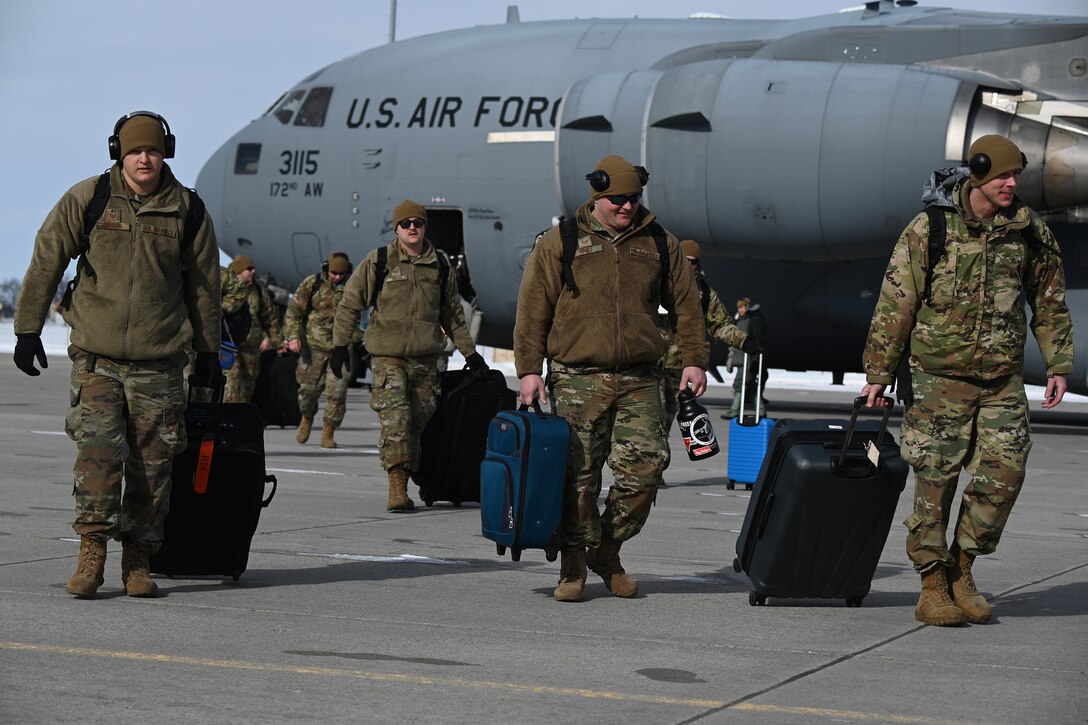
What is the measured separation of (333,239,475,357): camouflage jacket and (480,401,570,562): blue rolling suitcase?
→ 3644 millimetres

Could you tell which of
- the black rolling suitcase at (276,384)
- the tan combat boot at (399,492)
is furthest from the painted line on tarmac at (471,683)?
the black rolling suitcase at (276,384)

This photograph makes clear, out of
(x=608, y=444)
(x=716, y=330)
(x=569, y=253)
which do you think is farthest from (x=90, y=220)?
(x=716, y=330)

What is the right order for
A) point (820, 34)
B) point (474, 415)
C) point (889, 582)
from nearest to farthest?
point (889, 582) < point (474, 415) < point (820, 34)

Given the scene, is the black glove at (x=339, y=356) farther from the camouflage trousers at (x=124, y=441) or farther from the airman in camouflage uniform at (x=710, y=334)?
the camouflage trousers at (x=124, y=441)

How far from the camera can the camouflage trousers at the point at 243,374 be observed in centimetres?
1602

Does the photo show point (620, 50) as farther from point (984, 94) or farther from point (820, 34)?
point (984, 94)

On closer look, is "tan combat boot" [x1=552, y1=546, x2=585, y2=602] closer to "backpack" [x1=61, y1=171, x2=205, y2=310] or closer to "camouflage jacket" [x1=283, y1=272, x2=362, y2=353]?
"backpack" [x1=61, y1=171, x2=205, y2=310]

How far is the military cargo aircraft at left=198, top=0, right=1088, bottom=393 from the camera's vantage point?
17.0 meters

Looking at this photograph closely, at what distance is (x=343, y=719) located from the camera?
4.76 metres

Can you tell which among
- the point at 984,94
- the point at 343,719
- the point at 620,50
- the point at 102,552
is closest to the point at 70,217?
the point at 102,552

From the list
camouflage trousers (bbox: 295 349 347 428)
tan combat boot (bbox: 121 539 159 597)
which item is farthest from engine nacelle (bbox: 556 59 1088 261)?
tan combat boot (bbox: 121 539 159 597)

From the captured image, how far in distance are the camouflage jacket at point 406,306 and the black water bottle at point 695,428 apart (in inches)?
127

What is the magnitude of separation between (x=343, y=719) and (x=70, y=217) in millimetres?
3076

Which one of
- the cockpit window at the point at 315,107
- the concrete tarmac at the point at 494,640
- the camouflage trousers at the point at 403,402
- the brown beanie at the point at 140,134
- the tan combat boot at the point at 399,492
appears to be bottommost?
the tan combat boot at the point at 399,492
